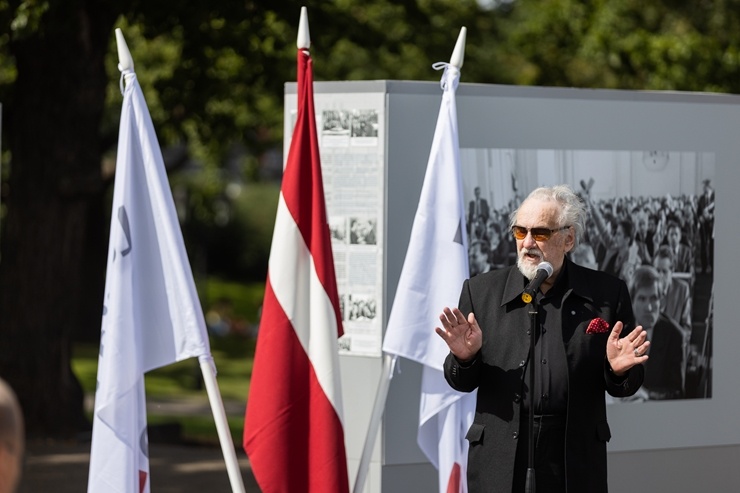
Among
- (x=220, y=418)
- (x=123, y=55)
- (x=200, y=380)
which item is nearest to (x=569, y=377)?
(x=220, y=418)

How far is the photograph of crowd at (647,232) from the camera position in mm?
8078

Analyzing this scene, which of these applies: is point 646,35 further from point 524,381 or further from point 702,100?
point 524,381

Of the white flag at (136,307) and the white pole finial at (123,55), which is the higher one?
the white pole finial at (123,55)

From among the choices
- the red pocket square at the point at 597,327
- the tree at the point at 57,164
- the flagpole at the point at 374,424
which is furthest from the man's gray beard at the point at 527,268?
the tree at the point at 57,164

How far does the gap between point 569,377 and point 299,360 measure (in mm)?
1739

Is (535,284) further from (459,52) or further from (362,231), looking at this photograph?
(362,231)

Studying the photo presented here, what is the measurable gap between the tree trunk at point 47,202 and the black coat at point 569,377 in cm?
864

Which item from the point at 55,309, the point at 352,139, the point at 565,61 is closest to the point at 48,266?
the point at 55,309

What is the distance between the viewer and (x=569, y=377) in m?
5.02

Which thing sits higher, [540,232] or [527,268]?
[540,232]

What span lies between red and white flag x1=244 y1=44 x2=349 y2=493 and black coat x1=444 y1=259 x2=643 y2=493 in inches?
49.6

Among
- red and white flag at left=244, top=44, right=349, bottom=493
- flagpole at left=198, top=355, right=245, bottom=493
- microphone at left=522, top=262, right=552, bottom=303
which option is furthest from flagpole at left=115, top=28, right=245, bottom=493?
microphone at left=522, top=262, right=552, bottom=303

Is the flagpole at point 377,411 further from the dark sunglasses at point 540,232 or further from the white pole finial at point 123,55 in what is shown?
the dark sunglasses at point 540,232

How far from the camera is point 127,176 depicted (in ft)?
21.4
